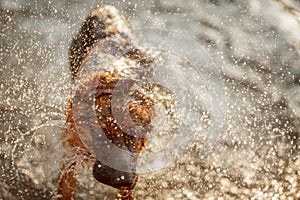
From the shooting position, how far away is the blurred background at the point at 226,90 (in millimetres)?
1438

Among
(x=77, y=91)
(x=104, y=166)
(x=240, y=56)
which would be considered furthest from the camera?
(x=240, y=56)

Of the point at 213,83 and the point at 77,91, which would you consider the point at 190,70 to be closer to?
the point at 213,83

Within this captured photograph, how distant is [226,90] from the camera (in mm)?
1492

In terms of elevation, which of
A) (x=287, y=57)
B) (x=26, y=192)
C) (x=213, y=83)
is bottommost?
(x=26, y=192)

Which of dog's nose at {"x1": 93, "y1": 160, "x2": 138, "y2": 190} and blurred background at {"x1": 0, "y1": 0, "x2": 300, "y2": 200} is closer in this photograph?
dog's nose at {"x1": 93, "y1": 160, "x2": 138, "y2": 190}

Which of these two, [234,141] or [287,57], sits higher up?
[287,57]

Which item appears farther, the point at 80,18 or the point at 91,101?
the point at 80,18

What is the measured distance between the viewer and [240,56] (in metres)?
1.53

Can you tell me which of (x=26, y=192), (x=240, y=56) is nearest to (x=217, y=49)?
(x=240, y=56)

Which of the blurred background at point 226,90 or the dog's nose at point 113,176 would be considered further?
the blurred background at point 226,90

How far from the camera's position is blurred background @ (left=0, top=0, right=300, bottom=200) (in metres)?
1.44

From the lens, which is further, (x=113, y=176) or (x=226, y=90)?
(x=226, y=90)

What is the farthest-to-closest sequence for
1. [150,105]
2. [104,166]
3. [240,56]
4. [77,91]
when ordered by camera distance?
[240,56] < [150,105] < [77,91] < [104,166]

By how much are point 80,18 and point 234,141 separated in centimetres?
67
